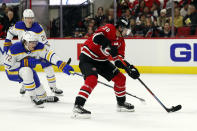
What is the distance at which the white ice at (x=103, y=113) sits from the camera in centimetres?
368

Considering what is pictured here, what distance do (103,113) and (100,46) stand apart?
705 millimetres

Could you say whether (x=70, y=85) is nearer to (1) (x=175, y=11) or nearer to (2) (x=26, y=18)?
(2) (x=26, y=18)

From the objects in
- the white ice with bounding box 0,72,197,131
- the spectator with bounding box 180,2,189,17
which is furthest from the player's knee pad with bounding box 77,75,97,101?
the spectator with bounding box 180,2,189,17

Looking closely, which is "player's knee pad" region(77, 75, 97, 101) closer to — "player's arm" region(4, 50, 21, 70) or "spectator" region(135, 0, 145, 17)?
"player's arm" region(4, 50, 21, 70)

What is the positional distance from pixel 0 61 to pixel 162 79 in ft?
11.7

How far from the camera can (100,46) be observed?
415cm

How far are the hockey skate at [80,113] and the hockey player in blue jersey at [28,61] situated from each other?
2.02 feet

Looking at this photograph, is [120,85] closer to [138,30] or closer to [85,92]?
[85,92]

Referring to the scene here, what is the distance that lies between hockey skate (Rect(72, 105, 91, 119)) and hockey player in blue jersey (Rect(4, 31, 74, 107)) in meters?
0.61

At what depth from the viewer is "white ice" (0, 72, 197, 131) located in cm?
368

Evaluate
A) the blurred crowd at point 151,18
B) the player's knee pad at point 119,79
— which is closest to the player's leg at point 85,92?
the player's knee pad at point 119,79

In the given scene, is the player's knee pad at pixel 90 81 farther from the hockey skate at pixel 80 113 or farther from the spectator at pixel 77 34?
the spectator at pixel 77 34

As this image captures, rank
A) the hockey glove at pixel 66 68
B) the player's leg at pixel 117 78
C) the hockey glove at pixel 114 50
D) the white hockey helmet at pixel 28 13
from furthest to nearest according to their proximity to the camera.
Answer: the white hockey helmet at pixel 28 13
the hockey glove at pixel 66 68
the player's leg at pixel 117 78
the hockey glove at pixel 114 50

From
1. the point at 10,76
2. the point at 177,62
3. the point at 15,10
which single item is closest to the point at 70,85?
the point at 10,76
